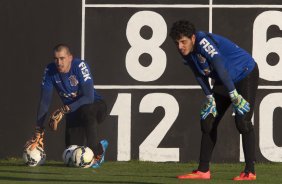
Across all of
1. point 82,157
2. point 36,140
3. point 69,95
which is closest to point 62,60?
point 69,95

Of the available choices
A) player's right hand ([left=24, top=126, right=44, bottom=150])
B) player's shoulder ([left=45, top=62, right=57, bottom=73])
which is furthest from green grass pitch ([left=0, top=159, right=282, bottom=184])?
player's shoulder ([left=45, top=62, right=57, bottom=73])

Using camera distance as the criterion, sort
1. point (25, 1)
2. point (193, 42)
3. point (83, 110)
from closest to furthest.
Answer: point (193, 42) → point (83, 110) → point (25, 1)

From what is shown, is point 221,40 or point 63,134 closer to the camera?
point 221,40

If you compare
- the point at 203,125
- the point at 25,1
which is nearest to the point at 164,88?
the point at 25,1

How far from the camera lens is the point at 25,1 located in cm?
1338

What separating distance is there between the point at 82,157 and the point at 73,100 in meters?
0.80

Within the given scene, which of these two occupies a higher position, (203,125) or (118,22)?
(118,22)

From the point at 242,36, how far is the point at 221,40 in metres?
3.03

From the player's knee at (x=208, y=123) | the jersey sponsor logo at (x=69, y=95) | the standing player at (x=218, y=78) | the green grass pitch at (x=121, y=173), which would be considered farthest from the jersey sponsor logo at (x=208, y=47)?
the jersey sponsor logo at (x=69, y=95)

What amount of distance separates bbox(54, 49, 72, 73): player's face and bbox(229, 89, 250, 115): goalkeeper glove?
2688 mm

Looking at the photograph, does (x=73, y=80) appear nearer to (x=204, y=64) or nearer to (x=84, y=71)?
(x=84, y=71)

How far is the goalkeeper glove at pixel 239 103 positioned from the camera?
10.1 m

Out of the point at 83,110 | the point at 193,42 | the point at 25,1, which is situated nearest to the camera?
the point at 193,42

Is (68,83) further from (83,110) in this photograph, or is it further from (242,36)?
(242,36)
